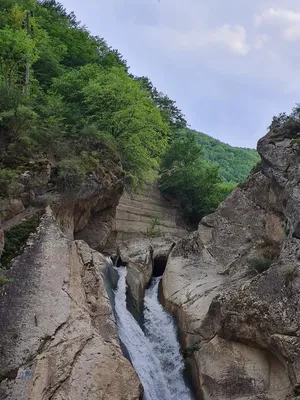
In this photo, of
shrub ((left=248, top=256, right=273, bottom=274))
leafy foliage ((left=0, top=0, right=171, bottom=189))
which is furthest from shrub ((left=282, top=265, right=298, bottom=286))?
leafy foliage ((left=0, top=0, right=171, bottom=189))

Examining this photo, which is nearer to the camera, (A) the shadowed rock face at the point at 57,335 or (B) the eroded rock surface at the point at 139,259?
(A) the shadowed rock face at the point at 57,335

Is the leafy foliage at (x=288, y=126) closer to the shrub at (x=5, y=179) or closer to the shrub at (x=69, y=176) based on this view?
the shrub at (x=69, y=176)

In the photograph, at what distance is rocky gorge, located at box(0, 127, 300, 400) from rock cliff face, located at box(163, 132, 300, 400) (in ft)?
0.15

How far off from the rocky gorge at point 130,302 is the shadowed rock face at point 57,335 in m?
0.03

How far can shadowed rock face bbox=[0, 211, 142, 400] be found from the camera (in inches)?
487

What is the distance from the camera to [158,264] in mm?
27078

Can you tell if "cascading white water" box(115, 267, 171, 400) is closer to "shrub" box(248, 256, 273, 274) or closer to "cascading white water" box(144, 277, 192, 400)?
"cascading white water" box(144, 277, 192, 400)

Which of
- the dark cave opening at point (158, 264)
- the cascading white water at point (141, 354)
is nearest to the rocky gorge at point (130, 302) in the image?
the cascading white water at point (141, 354)

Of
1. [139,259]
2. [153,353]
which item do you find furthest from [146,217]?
[153,353]

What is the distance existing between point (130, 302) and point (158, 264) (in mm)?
7254

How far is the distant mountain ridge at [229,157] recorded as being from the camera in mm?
72062

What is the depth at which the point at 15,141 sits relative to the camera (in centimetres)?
1825

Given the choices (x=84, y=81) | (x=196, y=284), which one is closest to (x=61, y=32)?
(x=84, y=81)

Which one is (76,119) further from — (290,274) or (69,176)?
(290,274)
